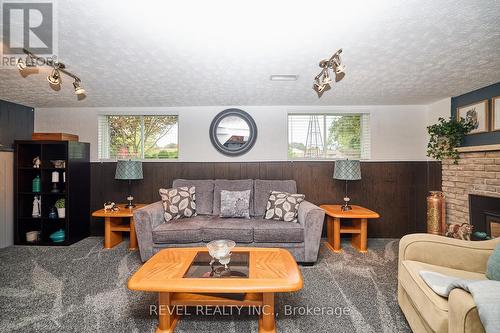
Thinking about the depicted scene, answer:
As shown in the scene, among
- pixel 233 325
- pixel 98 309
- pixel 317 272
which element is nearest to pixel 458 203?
pixel 317 272

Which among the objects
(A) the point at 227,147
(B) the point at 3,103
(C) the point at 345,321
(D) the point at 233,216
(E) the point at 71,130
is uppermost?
(B) the point at 3,103

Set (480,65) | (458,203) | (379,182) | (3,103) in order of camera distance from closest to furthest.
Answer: (480,65) → (458,203) → (3,103) → (379,182)

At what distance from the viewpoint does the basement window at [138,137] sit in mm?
4184

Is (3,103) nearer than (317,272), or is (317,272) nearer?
(317,272)

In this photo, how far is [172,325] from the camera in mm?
1809

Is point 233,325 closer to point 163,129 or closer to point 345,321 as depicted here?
point 345,321

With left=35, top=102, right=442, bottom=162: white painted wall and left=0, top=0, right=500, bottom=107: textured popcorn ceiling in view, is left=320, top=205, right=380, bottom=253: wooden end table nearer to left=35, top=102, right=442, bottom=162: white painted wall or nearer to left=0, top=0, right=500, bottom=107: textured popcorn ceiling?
left=35, top=102, right=442, bottom=162: white painted wall

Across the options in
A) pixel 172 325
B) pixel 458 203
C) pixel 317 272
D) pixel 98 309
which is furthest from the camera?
pixel 458 203

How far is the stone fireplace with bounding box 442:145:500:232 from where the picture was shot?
283 centimetres

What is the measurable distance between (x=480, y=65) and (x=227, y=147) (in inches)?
129

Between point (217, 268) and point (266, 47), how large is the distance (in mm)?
1914

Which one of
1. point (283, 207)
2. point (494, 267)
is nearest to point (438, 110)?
point (283, 207)

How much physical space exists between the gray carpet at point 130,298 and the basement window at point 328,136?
1723 millimetres

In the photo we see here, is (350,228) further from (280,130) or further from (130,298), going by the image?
(130,298)
